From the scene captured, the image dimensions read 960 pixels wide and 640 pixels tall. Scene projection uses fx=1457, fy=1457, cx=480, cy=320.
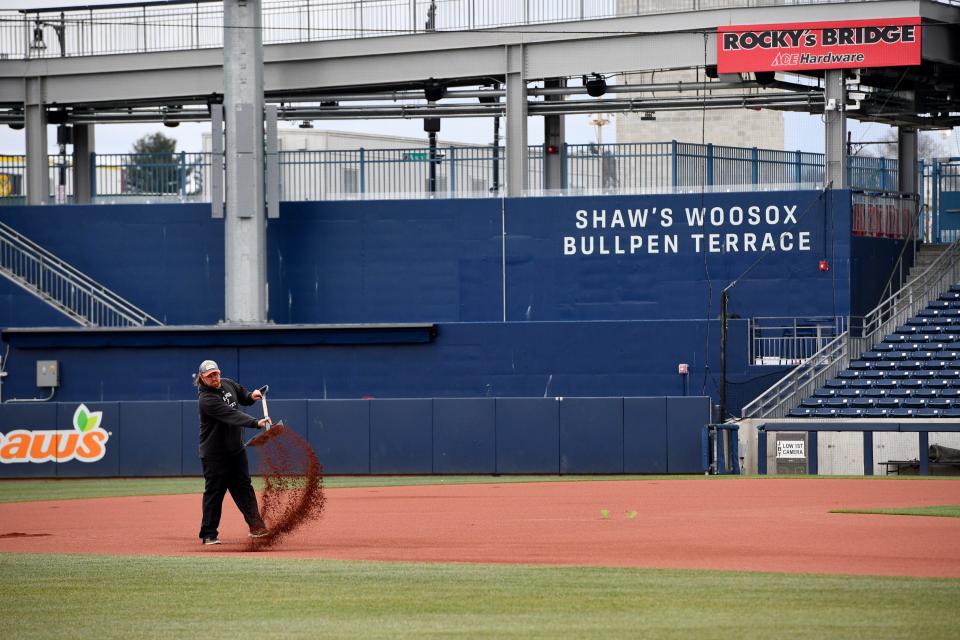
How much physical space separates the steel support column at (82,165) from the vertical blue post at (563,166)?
545 inches

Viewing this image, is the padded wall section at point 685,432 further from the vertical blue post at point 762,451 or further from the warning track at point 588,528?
the warning track at point 588,528

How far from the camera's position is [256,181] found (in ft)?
125

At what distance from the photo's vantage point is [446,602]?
35.8ft

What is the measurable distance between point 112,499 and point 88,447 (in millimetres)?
8629

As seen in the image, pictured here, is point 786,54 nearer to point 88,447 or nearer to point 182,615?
point 88,447

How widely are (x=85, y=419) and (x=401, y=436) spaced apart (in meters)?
7.28

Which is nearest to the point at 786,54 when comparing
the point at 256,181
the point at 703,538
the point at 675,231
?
the point at 675,231

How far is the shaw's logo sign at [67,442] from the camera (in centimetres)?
3338

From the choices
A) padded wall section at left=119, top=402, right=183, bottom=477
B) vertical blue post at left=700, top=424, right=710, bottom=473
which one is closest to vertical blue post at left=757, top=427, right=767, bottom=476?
vertical blue post at left=700, top=424, right=710, bottom=473

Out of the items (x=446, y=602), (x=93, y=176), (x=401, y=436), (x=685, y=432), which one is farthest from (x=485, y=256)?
(x=446, y=602)

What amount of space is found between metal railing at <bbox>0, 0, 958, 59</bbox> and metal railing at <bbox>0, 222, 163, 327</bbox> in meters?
5.95

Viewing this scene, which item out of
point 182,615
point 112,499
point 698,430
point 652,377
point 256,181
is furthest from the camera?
point 256,181

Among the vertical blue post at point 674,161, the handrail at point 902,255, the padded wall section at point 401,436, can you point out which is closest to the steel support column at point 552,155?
the vertical blue post at point 674,161

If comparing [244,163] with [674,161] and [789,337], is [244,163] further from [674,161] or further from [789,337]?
[789,337]
